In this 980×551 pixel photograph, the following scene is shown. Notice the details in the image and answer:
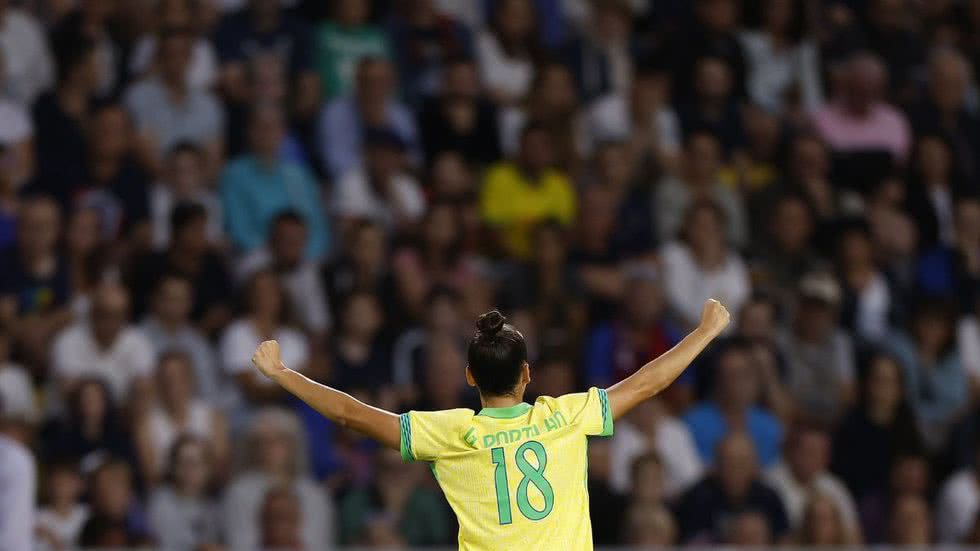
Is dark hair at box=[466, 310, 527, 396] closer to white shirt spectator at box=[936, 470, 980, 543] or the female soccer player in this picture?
the female soccer player

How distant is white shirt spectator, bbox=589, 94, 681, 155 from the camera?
13.1 m

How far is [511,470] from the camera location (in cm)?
525

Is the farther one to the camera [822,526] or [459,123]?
[459,123]

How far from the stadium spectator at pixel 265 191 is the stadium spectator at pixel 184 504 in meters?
1.96

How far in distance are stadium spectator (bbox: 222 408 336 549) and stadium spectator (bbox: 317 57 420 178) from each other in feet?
8.44

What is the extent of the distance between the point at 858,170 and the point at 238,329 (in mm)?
5155

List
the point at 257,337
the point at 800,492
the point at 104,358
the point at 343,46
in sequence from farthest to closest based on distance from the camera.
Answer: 1. the point at 343,46
2. the point at 800,492
3. the point at 257,337
4. the point at 104,358

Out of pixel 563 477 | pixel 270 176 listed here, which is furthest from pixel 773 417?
pixel 563 477

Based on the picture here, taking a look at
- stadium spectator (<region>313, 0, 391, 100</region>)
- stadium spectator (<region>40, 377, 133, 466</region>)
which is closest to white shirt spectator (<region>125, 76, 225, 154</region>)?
stadium spectator (<region>313, 0, 391, 100</region>)

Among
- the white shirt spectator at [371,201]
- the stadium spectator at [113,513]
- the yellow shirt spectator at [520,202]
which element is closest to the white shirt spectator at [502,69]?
the yellow shirt spectator at [520,202]

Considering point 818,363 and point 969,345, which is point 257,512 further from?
point 969,345

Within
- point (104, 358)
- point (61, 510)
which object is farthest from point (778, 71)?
point (61, 510)

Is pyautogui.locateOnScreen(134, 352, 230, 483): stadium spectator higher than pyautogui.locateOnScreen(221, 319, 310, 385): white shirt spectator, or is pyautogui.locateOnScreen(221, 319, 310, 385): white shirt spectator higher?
pyautogui.locateOnScreen(221, 319, 310, 385): white shirt spectator

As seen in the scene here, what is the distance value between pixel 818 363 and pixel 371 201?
10.4 ft
